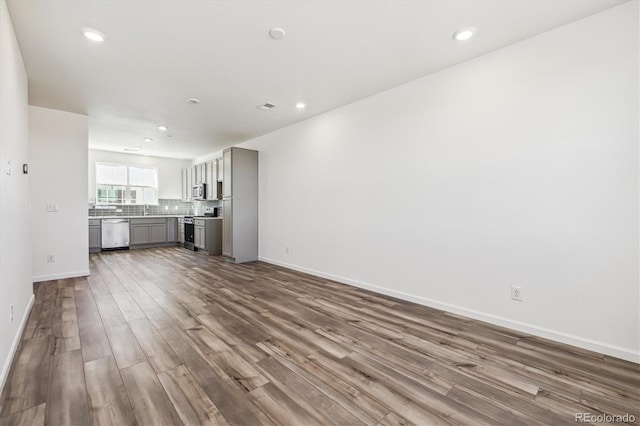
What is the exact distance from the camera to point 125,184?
7.82 metres

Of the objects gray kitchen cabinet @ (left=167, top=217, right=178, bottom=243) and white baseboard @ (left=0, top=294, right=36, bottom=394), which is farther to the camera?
gray kitchen cabinet @ (left=167, top=217, right=178, bottom=243)

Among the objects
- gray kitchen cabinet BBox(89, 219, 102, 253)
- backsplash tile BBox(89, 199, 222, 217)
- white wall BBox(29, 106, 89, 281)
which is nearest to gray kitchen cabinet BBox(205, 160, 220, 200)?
backsplash tile BBox(89, 199, 222, 217)

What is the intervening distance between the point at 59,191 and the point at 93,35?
307 centimetres

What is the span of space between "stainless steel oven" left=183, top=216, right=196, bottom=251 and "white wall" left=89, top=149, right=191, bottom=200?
1.54 metres

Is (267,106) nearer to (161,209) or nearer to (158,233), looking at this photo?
(158,233)

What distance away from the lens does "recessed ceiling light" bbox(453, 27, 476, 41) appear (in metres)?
2.38

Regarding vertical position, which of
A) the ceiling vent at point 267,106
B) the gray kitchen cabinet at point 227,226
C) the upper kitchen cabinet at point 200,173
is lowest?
the gray kitchen cabinet at point 227,226

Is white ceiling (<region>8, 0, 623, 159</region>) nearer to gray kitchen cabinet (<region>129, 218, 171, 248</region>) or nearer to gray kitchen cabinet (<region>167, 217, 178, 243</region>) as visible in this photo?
gray kitchen cabinet (<region>129, 218, 171, 248</region>)

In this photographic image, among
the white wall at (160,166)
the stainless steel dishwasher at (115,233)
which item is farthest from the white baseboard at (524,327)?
the white wall at (160,166)

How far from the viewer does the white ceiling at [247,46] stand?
214cm

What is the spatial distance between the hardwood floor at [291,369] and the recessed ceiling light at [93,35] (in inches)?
104

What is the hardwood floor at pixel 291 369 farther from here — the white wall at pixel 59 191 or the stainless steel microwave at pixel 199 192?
the stainless steel microwave at pixel 199 192

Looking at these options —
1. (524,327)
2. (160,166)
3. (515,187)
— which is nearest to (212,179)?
(160,166)

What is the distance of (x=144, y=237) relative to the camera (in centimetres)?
757
